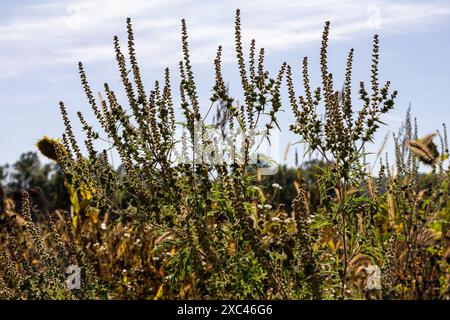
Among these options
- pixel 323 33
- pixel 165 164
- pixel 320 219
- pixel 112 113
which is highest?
pixel 323 33

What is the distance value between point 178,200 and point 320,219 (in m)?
1.09

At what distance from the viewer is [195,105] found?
16.4 ft

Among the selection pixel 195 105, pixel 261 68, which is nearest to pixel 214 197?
pixel 195 105

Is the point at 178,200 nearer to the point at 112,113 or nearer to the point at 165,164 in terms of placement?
the point at 165,164

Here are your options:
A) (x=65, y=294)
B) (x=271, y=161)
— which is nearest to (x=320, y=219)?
(x=271, y=161)

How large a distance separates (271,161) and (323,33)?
1.07 meters
